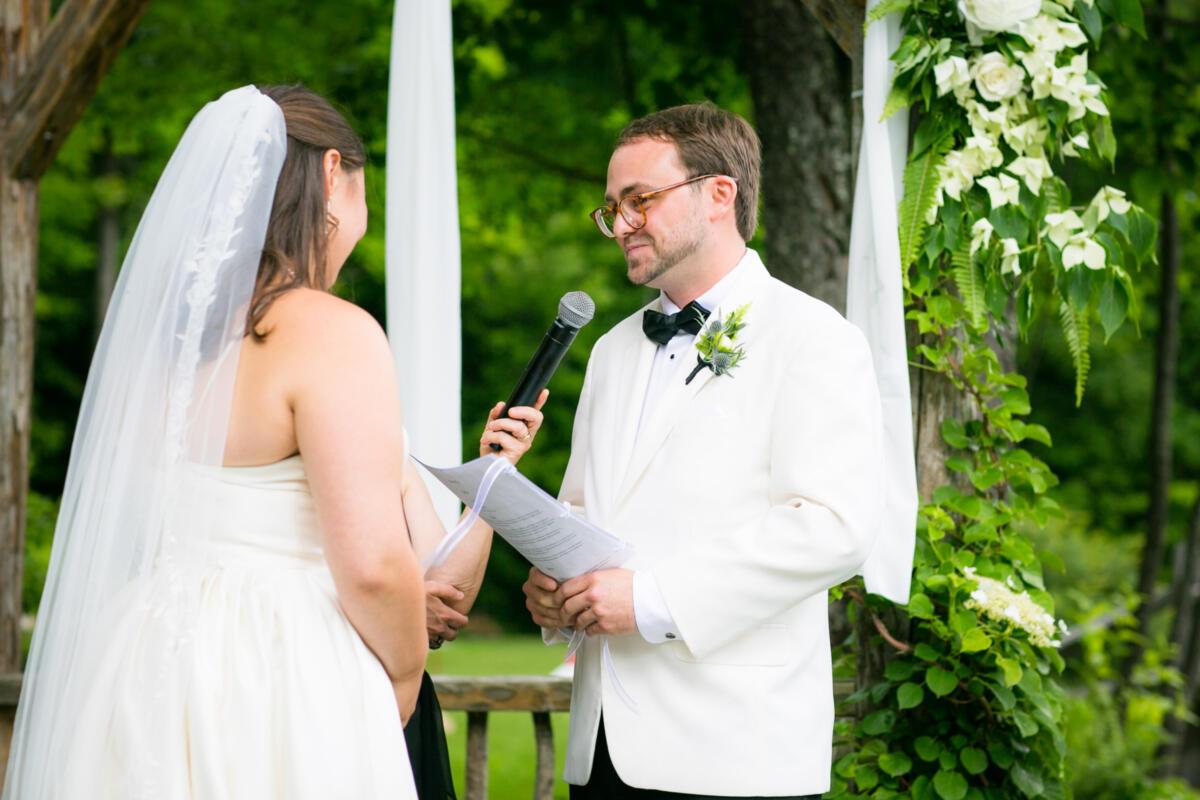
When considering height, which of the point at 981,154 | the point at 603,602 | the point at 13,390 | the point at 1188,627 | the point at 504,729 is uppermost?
the point at 981,154

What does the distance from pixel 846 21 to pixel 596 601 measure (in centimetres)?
167

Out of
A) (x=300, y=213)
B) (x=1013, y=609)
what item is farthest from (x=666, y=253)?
(x=1013, y=609)

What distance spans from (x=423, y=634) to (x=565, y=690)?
1.46 meters

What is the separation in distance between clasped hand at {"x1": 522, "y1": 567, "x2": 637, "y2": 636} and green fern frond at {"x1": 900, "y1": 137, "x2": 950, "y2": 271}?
1.14 m

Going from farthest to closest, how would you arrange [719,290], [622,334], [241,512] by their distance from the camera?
[622,334], [719,290], [241,512]

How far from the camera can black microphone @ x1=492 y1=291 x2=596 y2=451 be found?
2.16 m

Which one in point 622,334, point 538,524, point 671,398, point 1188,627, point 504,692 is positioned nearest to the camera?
point 538,524

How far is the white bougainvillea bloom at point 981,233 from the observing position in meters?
2.86

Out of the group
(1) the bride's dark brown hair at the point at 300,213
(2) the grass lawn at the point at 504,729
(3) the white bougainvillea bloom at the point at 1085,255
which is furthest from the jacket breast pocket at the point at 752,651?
(2) the grass lawn at the point at 504,729

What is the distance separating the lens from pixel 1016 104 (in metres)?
2.91

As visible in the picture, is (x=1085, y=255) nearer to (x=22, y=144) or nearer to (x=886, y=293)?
(x=886, y=293)

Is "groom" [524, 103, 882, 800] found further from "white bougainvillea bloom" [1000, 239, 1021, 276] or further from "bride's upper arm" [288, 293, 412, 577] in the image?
"white bougainvillea bloom" [1000, 239, 1021, 276]

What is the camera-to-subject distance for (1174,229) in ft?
20.2

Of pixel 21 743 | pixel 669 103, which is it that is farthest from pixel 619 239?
pixel 669 103
